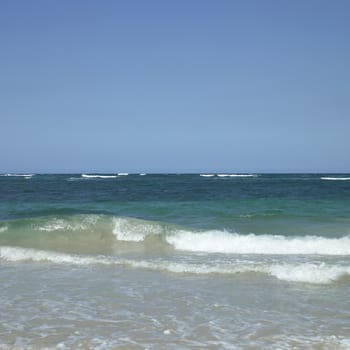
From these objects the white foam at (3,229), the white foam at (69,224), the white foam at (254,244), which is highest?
the white foam at (69,224)

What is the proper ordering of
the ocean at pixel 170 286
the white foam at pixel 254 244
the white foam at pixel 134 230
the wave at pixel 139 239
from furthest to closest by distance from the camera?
the white foam at pixel 134 230, the wave at pixel 139 239, the white foam at pixel 254 244, the ocean at pixel 170 286

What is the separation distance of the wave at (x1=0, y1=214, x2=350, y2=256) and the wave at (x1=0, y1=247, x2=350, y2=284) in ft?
6.57

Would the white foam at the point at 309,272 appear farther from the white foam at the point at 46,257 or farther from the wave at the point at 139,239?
the white foam at the point at 46,257

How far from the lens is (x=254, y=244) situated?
12.8 m

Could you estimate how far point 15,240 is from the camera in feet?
44.8

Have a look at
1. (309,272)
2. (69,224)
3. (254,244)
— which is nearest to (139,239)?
(69,224)

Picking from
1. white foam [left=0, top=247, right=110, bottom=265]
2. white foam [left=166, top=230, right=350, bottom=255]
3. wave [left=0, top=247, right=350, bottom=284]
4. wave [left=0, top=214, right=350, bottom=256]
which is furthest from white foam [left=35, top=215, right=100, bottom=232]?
wave [left=0, top=247, right=350, bottom=284]

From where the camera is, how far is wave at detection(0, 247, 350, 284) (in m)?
8.30

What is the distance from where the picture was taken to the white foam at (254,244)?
1185 cm

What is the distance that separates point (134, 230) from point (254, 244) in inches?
153

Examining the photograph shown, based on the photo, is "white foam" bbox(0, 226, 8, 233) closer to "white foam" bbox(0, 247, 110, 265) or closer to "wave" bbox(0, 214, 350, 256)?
"wave" bbox(0, 214, 350, 256)

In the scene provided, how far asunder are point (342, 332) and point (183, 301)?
2.30 metres

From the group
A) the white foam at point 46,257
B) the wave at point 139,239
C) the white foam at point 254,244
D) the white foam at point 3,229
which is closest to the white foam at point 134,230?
the wave at point 139,239

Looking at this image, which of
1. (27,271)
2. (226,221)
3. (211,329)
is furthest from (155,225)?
(211,329)
